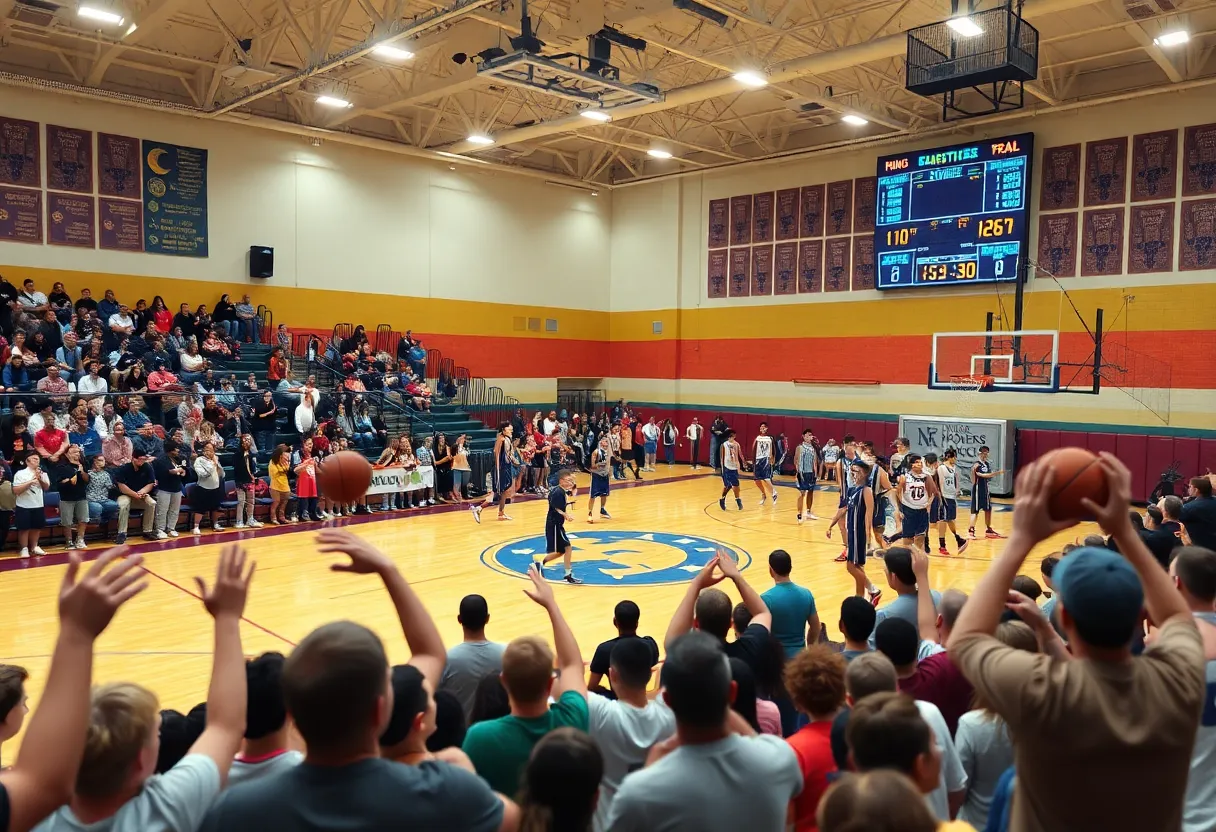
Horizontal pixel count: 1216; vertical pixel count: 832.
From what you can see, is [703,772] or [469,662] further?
[469,662]

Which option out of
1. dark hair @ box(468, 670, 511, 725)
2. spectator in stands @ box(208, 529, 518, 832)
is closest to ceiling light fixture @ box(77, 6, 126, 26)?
dark hair @ box(468, 670, 511, 725)

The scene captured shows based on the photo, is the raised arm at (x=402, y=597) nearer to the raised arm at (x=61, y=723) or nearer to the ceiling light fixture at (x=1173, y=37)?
the raised arm at (x=61, y=723)

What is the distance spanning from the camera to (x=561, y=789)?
2096mm

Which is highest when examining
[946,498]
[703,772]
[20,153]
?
[20,153]

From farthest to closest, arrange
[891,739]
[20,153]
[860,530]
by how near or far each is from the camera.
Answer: [20,153]
[860,530]
[891,739]

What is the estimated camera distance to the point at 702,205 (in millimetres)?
26719

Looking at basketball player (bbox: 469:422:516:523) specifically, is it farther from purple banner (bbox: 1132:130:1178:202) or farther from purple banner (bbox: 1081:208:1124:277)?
purple banner (bbox: 1132:130:1178:202)

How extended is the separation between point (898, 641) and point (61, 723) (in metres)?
3.08

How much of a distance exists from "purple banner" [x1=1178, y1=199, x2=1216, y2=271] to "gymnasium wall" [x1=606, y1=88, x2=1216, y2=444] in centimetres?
17

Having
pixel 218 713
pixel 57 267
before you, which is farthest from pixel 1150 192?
pixel 57 267

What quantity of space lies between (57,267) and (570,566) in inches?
529

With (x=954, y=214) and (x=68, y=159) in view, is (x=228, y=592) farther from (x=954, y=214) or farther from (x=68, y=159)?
(x=954, y=214)

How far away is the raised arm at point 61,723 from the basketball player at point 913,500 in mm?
11304

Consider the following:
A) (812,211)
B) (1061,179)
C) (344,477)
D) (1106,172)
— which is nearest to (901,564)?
(344,477)
